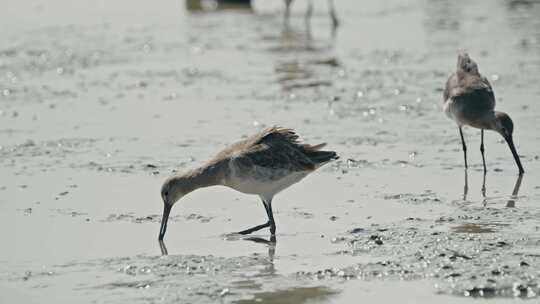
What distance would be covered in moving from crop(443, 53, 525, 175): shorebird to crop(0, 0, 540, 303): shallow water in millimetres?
353

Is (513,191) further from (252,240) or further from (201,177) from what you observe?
(201,177)

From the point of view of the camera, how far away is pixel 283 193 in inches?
437

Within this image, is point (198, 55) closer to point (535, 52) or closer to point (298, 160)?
point (535, 52)

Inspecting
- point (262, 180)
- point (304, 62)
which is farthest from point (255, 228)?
point (304, 62)

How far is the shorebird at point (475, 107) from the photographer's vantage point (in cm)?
1165

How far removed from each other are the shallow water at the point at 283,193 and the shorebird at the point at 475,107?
353mm

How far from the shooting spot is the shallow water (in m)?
8.17

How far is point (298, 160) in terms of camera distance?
9.61 metres

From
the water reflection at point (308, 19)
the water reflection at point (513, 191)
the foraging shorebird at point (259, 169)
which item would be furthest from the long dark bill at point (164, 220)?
the water reflection at point (308, 19)

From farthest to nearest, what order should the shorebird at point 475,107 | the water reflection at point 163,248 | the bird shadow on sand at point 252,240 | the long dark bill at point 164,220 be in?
1. the shorebird at point 475,107
2. the long dark bill at point 164,220
3. the bird shadow on sand at point 252,240
4. the water reflection at point 163,248

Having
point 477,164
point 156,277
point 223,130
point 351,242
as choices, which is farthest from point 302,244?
point 223,130

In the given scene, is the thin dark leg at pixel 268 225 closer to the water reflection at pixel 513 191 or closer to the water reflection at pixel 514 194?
the water reflection at pixel 513 191

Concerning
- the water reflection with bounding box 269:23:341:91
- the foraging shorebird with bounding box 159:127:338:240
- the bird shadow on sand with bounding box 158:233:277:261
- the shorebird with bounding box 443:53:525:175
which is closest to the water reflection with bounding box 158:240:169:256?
the bird shadow on sand with bounding box 158:233:277:261

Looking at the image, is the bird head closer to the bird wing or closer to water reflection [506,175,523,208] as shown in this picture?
water reflection [506,175,523,208]
